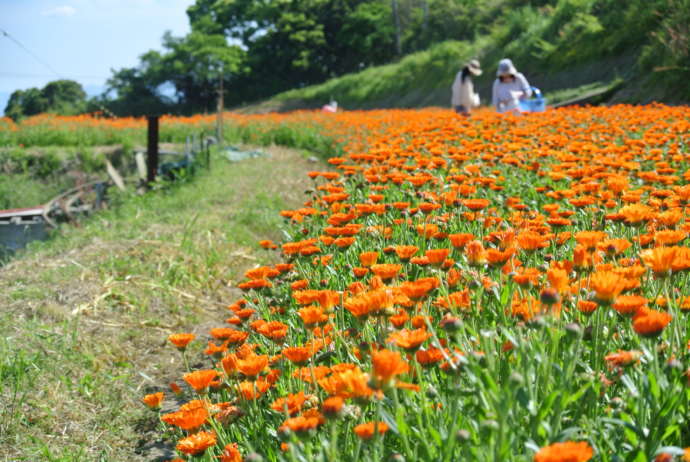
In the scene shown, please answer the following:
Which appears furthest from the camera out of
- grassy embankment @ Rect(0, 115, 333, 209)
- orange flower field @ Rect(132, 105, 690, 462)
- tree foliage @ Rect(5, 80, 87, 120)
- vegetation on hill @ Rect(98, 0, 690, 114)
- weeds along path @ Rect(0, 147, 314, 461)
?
tree foliage @ Rect(5, 80, 87, 120)

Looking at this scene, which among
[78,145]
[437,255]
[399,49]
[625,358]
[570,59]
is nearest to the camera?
[625,358]

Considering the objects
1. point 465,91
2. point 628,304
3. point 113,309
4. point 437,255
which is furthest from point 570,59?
point 628,304

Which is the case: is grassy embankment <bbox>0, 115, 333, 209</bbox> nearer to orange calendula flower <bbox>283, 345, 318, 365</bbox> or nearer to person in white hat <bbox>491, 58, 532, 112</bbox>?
person in white hat <bbox>491, 58, 532, 112</bbox>

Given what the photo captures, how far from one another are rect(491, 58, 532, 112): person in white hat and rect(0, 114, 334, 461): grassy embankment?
4.09 m

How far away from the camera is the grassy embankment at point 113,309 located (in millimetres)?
2869

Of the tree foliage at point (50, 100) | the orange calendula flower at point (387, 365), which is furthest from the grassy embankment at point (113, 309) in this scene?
the tree foliage at point (50, 100)

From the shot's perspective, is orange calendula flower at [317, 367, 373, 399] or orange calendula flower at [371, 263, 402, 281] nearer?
orange calendula flower at [317, 367, 373, 399]

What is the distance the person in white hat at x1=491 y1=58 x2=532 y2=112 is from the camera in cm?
989

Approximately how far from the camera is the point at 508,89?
10.0m

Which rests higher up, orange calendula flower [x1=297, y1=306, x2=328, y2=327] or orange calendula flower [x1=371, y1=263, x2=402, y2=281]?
Answer: orange calendula flower [x1=371, y1=263, x2=402, y2=281]

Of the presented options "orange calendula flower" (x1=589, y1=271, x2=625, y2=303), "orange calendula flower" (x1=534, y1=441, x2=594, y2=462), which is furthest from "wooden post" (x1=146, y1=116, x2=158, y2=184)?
"orange calendula flower" (x1=534, y1=441, x2=594, y2=462)

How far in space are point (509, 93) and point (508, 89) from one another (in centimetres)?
9

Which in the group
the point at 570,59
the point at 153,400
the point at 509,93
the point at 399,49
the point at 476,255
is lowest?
the point at 153,400

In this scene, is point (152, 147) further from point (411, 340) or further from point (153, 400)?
point (411, 340)
